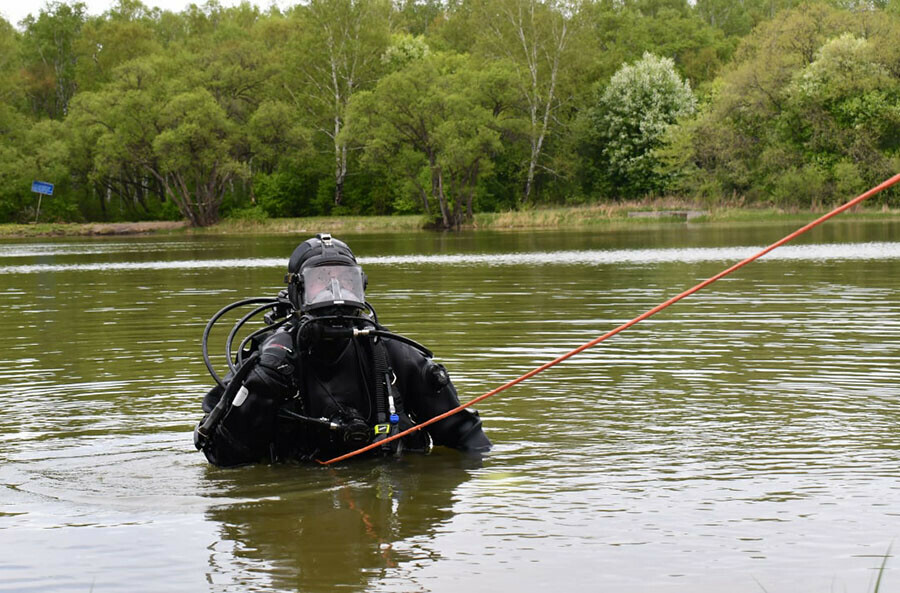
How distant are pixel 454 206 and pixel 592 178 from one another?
47.0 feet

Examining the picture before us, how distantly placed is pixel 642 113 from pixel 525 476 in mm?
77822

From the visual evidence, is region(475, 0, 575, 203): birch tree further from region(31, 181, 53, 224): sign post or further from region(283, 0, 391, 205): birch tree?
region(31, 181, 53, 224): sign post

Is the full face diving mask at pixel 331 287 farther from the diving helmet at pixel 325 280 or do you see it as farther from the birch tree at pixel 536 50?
the birch tree at pixel 536 50

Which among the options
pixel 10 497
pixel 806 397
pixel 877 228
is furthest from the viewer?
pixel 877 228

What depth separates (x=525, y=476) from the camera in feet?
26.7

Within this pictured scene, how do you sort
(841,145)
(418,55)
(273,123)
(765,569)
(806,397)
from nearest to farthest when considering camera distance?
(765,569), (806,397), (841,145), (273,123), (418,55)

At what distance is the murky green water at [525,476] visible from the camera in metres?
6.16

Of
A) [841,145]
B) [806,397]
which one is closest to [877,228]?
[841,145]

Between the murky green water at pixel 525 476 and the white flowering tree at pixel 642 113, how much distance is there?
2554 inches

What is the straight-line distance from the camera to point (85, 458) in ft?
30.0

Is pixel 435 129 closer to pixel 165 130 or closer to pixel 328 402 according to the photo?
pixel 165 130

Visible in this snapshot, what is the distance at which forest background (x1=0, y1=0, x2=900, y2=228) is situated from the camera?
76.2m

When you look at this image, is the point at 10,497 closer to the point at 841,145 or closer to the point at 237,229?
the point at 841,145

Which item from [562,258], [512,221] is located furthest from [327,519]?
[512,221]
